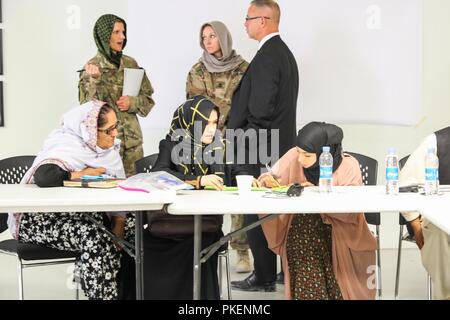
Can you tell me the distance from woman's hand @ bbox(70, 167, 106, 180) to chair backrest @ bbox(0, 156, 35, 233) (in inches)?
18.9

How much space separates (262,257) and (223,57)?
1316 millimetres

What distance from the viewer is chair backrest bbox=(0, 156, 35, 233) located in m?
3.51

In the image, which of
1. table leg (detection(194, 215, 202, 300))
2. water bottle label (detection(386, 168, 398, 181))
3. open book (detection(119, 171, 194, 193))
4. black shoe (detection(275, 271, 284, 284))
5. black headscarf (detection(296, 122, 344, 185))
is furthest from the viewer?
black shoe (detection(275, 271, 284, 284))

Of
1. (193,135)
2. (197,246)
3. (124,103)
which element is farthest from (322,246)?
(124,103)

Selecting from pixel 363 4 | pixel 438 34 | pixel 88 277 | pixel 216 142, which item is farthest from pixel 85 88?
pixel 438 34

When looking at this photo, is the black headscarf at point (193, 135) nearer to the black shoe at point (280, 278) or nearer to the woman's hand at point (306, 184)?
the woman's hand at point (306, 184)

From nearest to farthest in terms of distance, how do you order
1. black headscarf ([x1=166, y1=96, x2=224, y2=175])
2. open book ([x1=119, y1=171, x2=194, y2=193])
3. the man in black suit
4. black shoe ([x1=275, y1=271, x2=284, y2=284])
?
1. open book ([x1=119, y1=171, x2=194, y2=193])
2. black headscarf ([x1=166, y1=96, x2=224, y2=175])
3. the man in black suit
4. black shoe ([x1=275, y1=271, x2=284, y2=284])

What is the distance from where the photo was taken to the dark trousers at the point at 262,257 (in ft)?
12.9

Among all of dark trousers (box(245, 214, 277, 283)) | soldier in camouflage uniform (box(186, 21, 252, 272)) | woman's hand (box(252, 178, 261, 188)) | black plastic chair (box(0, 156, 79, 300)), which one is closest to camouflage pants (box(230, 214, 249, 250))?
soldier in camouflage uniform (box(186, 21, 252, 272))

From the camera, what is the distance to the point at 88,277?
293 cm

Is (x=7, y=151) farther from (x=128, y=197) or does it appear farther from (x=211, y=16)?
(x=128, y=197)

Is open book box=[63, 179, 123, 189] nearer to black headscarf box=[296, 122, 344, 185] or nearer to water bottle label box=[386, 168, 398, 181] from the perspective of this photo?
black headscarf box=[296, 122, 344, 185]

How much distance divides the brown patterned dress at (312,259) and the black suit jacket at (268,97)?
89 centimetres

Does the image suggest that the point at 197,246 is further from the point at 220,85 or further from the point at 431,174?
the point at 220,85
